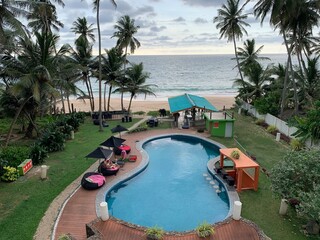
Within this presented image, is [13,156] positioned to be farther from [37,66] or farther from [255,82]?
[255,82]

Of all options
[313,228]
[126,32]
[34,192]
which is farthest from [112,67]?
[313,228]

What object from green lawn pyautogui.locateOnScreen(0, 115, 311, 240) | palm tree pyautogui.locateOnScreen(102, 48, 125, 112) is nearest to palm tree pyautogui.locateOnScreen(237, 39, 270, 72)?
palm tree pyautogui.locateOnScreen(102, 48, 125, 112)

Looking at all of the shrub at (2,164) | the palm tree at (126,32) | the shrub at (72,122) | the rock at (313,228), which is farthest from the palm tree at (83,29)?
the rock at (313,228)

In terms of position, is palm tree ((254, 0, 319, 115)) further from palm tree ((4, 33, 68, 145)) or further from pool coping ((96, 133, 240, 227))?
palm tree ((4, 33, 68, 145))

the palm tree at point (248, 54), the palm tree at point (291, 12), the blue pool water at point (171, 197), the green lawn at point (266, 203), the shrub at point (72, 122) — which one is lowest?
the blue pool water at point (171, 197)

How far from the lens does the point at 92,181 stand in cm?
1246

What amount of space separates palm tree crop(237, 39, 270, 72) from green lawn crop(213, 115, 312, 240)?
1546 centimetres

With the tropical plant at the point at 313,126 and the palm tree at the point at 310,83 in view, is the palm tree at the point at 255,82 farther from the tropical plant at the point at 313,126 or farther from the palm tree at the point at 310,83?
the tropical plant at the point at 313,126

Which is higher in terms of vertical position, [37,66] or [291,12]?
[291,12]

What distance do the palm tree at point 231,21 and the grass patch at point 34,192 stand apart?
21.7 m

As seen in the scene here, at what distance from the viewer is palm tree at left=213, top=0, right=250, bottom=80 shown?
2927 cm

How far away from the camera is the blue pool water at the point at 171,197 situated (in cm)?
1070

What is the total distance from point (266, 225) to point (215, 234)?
92.9 inches

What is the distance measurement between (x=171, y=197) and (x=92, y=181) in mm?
3979
